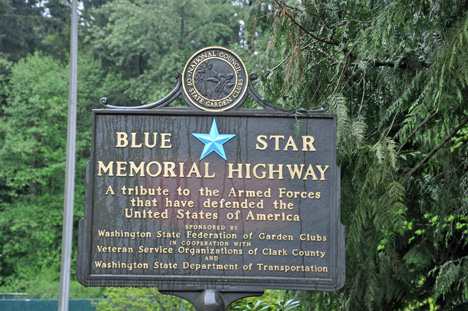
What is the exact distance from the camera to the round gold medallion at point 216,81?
489 centimetres

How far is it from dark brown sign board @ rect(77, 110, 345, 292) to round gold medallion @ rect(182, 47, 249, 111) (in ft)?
0.36

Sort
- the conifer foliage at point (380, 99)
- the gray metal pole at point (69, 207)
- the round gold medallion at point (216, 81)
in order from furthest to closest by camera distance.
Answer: the gray metal pole at point (69, 207), the conifer foliage at point (380, 99), the round gold medallion at point (216, 81)

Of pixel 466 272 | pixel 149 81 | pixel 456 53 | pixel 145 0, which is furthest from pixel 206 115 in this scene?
pixel 145 0

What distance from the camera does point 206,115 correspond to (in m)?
4.89

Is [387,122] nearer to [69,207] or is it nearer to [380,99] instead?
[380,99]

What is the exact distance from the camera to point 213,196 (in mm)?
4773

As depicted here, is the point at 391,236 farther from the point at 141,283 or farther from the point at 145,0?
the point at 145,0

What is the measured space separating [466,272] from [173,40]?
22.9 metres

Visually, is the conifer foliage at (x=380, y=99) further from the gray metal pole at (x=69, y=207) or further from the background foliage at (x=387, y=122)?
the gray metal pole at (x=69, y=207)

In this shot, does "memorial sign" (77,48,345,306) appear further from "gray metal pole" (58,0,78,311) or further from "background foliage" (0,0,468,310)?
"gray metal pole" (58,0,78,311)

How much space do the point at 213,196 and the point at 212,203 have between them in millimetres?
51

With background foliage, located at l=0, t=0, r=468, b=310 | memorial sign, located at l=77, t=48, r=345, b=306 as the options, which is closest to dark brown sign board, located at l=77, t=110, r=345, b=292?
memorial sign, located at l=77, t=48, r=345, b=306

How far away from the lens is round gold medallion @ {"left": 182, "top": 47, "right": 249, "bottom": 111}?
489cm

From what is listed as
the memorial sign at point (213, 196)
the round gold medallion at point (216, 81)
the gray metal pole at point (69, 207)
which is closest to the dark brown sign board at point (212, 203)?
the memorial sign at point (213, 196)
